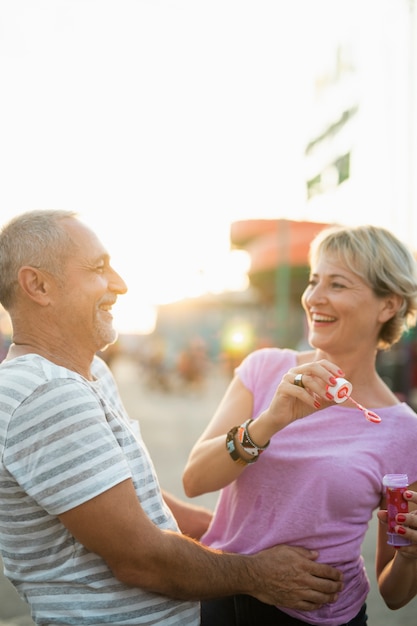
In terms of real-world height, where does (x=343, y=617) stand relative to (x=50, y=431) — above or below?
below

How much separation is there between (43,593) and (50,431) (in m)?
0.50

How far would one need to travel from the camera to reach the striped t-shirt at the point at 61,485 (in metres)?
1.55

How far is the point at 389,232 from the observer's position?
2.36 m

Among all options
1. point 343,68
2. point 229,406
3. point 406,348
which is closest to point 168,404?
point 406,348

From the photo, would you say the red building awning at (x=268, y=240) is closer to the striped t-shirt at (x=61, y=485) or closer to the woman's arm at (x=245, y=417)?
the woman's arm at (x=245, y=417)

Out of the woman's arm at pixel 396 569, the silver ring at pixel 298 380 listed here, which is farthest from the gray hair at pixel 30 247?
the woman's arm at pixel 396 569

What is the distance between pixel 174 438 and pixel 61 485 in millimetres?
7853

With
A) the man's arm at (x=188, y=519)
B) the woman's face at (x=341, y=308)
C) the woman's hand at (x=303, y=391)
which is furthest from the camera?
the man's arm at (x=188, y=519)

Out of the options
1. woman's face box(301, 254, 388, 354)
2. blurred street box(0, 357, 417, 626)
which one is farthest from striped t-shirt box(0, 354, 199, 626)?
blurred street box(0, 357, 417, 626)

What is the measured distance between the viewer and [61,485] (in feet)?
5.05

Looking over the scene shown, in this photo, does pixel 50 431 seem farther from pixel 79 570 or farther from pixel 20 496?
pixel 79 570

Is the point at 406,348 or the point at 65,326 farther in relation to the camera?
the point at 406,348

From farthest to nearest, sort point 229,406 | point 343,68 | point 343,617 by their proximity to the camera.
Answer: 1. point 343,68
2. point 229,406
3. point 343,617

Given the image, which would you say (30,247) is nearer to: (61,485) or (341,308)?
(61,485)
